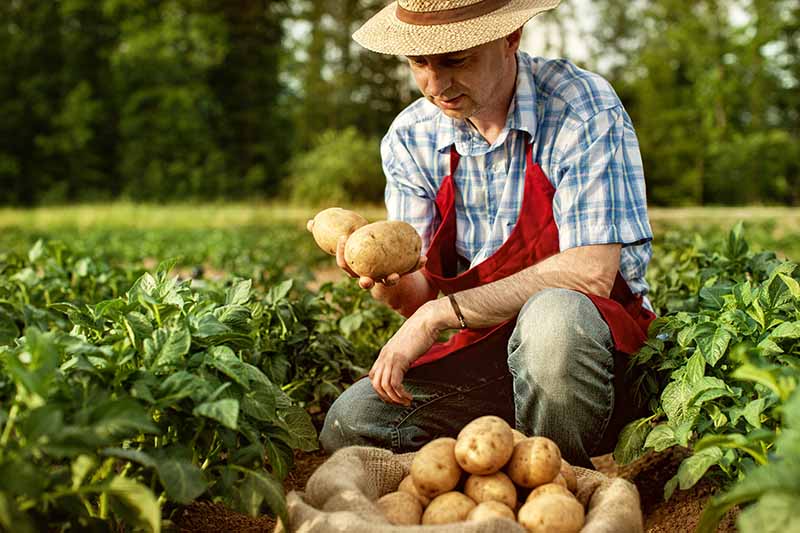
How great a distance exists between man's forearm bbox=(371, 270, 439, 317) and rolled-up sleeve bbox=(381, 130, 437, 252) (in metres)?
0.15

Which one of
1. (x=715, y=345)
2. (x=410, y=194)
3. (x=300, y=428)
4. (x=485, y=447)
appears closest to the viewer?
(x=485, y=447)

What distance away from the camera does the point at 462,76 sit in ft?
9.09

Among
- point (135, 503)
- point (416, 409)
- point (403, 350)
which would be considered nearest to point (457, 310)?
point (403, 350)

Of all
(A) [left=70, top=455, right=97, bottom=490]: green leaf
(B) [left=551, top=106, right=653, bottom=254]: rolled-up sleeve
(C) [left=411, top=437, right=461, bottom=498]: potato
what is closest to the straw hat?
Answer: (B) [left=551, top=106, right=653, bottom=254]: rolled-up sleeve

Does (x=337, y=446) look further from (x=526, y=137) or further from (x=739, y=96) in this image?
(x=739, y=96)

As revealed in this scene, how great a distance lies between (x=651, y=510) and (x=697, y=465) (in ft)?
2.65

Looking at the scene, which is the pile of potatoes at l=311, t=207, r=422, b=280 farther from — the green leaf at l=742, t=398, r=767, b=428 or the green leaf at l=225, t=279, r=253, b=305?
the green leaf at l=742, t=398, r=767, b=428

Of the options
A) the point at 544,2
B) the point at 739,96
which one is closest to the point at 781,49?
the point at 739,96

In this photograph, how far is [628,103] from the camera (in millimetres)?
27859

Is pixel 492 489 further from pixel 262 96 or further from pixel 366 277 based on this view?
pixel 262 96

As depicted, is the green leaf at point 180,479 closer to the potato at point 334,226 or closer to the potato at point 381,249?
the potato at point 381,249

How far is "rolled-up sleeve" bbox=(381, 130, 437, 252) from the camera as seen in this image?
323 centimetres

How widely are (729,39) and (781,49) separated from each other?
193 cm

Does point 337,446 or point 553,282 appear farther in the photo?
point 337,446
